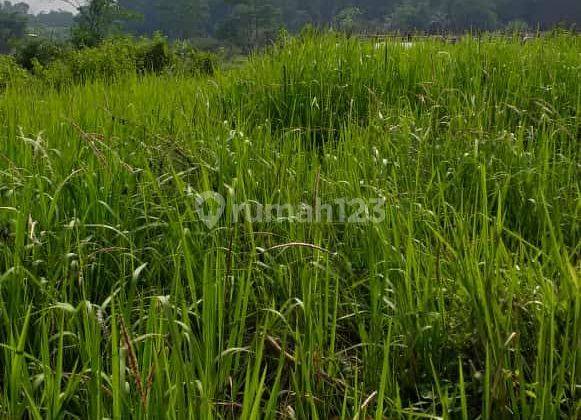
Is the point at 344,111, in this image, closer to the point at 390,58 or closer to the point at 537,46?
the point at 390,58

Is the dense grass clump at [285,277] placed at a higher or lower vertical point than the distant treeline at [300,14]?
lower

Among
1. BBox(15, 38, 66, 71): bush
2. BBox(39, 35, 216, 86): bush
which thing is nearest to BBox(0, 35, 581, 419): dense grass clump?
BBox(39, 35, 216, 86): bush

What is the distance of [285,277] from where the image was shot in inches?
68.0

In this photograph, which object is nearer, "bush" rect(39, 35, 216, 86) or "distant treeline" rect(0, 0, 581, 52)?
"bush" rect(39, 35, 216, 86)

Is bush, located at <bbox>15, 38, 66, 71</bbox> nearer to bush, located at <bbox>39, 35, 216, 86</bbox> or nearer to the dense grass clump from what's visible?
bush, located at <bbox>39, 35, 216, 86</bbox>

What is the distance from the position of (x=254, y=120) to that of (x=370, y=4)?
91326mm

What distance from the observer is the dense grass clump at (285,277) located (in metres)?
1.23

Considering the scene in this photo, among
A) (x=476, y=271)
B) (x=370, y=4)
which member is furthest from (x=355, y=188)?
(x=370, y=4)

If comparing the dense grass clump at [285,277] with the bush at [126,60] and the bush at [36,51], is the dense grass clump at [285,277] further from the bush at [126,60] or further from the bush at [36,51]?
the bush at [36,51]

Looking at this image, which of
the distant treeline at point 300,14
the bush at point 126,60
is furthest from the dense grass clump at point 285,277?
the distant treeline at point 300,14

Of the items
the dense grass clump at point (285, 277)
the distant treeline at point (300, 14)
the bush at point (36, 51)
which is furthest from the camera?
the distant treeline at point (300, 14)

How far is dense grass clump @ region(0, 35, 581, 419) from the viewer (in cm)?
123

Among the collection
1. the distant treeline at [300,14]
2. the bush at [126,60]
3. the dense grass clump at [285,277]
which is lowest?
the dense grass clump at [285,277]

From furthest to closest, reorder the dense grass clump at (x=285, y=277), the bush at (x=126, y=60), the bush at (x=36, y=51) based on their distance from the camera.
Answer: the bush at (x=36, y=51), the bush at (x=126, y=60), the dense grass clump at (x=285, y=277)
